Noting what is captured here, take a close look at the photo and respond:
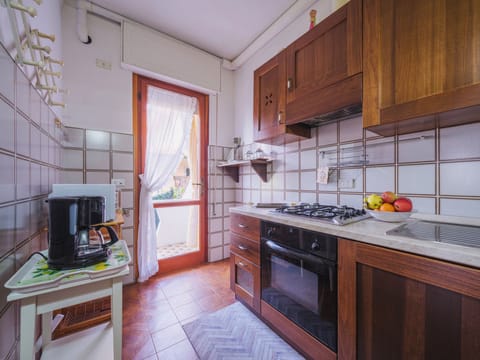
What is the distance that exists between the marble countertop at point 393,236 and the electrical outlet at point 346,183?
1.29 ft

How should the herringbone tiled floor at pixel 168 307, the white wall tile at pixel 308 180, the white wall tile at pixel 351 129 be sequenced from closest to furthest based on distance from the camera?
the herringbone tiled floor at pixel 168 307 < the white wall tile at pixel 351 129 < the white wall tile at pixel 308 180

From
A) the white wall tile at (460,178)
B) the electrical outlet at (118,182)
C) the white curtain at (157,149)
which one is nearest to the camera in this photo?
the white wall tile at (460,178)

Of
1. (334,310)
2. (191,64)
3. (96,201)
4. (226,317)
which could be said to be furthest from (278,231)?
(191,64)

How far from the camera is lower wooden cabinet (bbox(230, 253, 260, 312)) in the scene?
1.44 metres

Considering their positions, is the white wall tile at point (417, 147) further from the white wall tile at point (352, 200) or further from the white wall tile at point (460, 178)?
the white wall tile at point (352, 200)

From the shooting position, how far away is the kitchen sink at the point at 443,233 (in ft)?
2.33

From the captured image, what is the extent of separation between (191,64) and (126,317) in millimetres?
2639

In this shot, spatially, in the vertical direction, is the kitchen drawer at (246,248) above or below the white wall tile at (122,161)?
below

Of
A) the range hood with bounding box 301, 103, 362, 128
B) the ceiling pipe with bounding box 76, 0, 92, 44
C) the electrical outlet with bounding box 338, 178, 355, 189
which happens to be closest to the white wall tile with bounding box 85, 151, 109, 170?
the ceiling pipe with bounding box 76, 0, 92, 44

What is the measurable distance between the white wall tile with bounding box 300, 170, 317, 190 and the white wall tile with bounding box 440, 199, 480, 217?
0.80 meters

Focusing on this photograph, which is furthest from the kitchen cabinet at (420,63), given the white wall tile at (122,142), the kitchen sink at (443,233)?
the white wall tile at (122,142)

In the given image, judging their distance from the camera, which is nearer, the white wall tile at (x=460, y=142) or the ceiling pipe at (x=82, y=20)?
the white wall tile at (x=460, y=142)

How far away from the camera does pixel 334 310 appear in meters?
0.96

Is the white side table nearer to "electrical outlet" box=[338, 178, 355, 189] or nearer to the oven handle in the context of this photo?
the oven handle
